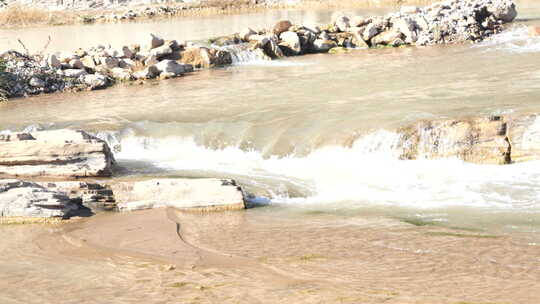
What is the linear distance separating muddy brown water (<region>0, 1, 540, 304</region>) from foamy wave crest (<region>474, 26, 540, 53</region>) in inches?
53.0

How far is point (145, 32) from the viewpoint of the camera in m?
33.5

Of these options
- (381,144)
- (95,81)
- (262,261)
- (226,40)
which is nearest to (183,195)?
(262,261)

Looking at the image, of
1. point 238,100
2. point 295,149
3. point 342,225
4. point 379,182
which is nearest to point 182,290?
point 342,225

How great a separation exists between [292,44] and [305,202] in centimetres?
1420

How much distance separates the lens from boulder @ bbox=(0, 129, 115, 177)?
9688 mm

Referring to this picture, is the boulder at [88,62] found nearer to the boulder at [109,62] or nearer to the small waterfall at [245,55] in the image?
the boulder at [109,62]

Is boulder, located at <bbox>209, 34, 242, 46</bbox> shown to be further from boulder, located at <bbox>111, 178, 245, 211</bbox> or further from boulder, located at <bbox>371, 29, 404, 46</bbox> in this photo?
boulder, located at <bbox>111, 178, 245, 211</bbox>

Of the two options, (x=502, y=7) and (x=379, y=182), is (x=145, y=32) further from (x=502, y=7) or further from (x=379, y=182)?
(x=379, y=182)

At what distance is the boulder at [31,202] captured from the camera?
318 inches

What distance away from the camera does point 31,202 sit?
815 cm

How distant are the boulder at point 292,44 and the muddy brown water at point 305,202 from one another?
4.38m

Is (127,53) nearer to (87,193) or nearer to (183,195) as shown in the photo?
(87,193)

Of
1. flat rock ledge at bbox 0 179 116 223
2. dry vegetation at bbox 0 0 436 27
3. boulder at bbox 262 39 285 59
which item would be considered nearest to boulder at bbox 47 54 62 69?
boulder at bbox 262 39 285 59

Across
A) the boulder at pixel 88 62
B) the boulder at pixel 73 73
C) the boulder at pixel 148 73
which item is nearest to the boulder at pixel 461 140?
the boulder at pixel 148 73
